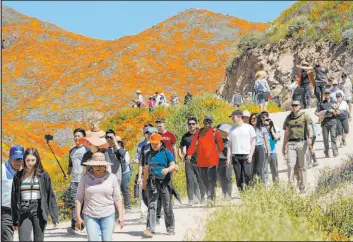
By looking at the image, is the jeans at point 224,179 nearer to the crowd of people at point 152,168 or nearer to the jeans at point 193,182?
the crowd of people at point 152,168

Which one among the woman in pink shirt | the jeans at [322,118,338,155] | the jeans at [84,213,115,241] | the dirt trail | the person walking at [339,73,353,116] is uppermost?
the person walking at [339,73,353,116]

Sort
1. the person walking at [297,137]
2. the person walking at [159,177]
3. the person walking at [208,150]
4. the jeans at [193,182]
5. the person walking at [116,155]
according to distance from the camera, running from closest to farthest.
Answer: the person walking at [159,177]
the person walking at [116,155]
the person walking at [208,150]
the person walking at [297,137]
the jeans at [193,182]

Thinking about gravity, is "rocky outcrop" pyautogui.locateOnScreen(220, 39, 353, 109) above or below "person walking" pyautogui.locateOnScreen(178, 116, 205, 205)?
above

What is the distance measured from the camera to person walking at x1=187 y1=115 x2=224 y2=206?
11232 mm

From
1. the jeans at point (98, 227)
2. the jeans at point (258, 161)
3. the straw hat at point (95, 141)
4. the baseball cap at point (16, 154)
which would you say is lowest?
the jeans at point (98, 227)

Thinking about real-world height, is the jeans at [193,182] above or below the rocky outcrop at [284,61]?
below

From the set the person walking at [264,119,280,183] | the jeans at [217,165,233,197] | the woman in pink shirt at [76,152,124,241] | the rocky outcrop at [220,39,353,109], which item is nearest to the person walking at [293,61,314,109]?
the person walking at [264,119,280,183]

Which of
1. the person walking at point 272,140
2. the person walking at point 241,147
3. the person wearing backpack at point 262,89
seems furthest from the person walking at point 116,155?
the person wearing backpack at point 262,89

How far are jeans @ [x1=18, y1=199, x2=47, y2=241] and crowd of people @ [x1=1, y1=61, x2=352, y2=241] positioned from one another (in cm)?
1

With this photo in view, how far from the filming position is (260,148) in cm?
1185

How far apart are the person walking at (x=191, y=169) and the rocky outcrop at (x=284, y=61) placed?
1672 cm

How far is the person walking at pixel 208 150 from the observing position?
36.9 ft

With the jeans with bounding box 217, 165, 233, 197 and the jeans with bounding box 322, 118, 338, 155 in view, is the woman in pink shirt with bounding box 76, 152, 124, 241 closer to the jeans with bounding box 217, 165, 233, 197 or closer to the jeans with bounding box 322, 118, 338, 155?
the jeans with bounding box 217, 165, 233, 197

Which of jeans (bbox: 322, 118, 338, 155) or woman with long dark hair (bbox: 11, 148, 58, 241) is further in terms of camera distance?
jeans (bbox: 322, 118, 338, 155)
